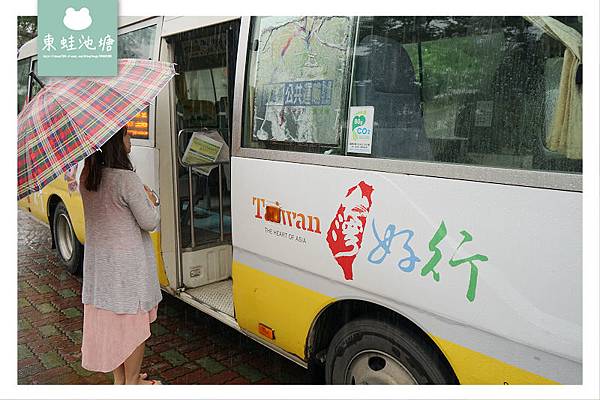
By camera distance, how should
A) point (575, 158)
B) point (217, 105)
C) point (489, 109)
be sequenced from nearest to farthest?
point (575, 158) → point (489, 109) → point (217, 105)

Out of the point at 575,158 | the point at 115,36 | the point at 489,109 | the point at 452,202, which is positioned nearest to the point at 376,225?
the point at 452,202

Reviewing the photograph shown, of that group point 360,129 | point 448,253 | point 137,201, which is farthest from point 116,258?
point 448,253

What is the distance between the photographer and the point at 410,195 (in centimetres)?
239

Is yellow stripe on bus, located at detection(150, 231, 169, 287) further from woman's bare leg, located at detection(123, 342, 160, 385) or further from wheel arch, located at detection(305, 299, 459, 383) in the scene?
wheel arch, located at detection(305, 299, 459, 383)

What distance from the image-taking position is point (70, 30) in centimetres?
277

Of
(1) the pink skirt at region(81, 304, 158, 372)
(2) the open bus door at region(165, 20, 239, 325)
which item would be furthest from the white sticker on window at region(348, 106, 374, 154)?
(2) the open bus door at region(165, 20, 239, 325)

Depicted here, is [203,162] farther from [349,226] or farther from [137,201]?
[349,226]

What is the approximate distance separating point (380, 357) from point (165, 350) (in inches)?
77.6

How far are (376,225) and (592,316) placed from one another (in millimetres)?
920

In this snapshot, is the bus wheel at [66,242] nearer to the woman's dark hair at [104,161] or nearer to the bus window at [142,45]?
the bus window at [142,45]

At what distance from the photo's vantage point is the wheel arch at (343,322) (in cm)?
253

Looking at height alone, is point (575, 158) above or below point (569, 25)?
below

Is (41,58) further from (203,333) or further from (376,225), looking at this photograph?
(203,333)

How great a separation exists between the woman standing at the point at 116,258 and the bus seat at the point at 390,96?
126cm
